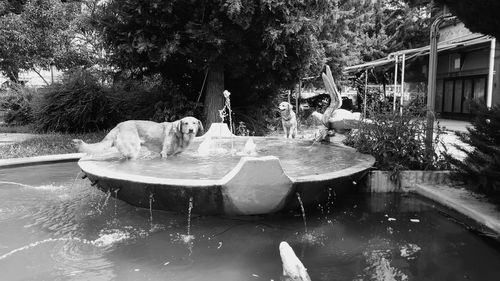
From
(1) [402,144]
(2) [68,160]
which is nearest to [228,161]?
(1) [402,144]

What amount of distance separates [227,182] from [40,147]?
26.3 feet

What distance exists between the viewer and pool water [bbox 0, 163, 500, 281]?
3498mm

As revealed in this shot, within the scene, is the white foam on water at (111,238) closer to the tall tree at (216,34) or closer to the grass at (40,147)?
the grass at (40,147)

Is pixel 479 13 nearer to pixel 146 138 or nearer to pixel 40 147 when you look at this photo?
→ pixel 146 138

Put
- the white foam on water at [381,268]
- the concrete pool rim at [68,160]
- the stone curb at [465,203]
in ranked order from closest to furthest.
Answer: the white foam on water at [381,268] → the stone curb at [465,203] → the concrete pool rim at [68,160]

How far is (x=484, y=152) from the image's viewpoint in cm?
492

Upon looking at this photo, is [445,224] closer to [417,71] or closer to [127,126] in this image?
[127,126]

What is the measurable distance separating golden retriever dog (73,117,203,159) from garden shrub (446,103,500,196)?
152 inches

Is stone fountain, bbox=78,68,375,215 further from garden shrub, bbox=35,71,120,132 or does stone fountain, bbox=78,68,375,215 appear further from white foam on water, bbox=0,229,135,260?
garden shrub, bbox=35,71,120,132

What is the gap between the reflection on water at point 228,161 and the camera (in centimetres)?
523

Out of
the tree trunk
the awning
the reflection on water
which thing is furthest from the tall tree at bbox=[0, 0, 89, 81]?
the awning

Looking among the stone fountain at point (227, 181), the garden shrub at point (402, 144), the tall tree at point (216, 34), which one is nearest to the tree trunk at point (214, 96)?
the tall tree at point (216, 34)

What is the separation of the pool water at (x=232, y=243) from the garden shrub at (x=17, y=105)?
13125 millimetres

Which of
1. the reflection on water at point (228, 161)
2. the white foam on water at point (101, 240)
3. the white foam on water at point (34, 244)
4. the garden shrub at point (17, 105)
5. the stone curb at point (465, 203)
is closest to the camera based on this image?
the white foam on water at point (34, 244)
